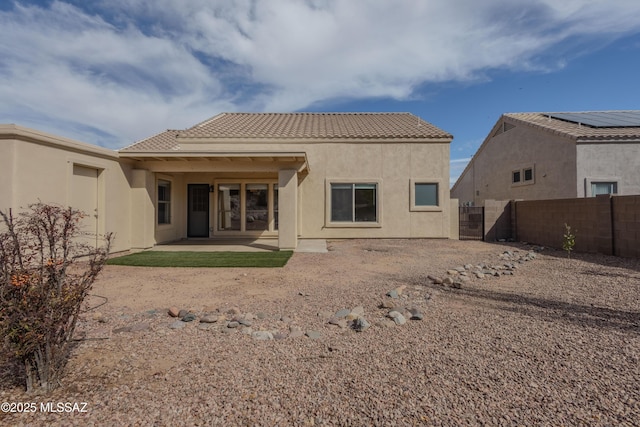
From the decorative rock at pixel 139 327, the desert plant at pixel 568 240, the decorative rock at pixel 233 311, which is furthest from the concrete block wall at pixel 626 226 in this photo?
the decorative rock at pixel 139 327

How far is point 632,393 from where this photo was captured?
253 centimetres

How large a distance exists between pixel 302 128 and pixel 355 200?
169 inches

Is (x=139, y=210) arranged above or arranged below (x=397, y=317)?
above

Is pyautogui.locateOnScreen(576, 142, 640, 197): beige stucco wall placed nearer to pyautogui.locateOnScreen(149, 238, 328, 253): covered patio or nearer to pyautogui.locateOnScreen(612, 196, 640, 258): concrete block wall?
pyautogui.locateOnScreen(612, 196, 640, 258): concrete block wall

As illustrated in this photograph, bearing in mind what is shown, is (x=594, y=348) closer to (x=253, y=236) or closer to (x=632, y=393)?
(x=632, y=393)

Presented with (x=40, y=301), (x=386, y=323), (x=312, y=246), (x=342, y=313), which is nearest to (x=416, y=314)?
(x=386, y=323)

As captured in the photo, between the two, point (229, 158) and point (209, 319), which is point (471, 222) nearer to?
point (229, 158)

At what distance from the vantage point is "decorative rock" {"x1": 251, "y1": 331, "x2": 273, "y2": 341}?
3.66 meters

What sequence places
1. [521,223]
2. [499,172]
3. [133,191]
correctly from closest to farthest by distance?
[133,191] < [521,223] < [499,172]

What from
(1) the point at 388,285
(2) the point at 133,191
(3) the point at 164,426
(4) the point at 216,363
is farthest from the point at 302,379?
(2) the point at 133,191

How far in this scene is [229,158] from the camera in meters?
10.3

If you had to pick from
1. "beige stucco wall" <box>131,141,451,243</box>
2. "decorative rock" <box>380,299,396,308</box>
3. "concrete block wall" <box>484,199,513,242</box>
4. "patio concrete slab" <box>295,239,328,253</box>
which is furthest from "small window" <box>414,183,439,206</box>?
"decorative rock" <box>380,299,396,308</box>

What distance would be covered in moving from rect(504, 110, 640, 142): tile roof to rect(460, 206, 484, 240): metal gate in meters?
5.02

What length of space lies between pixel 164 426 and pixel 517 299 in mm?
5084
